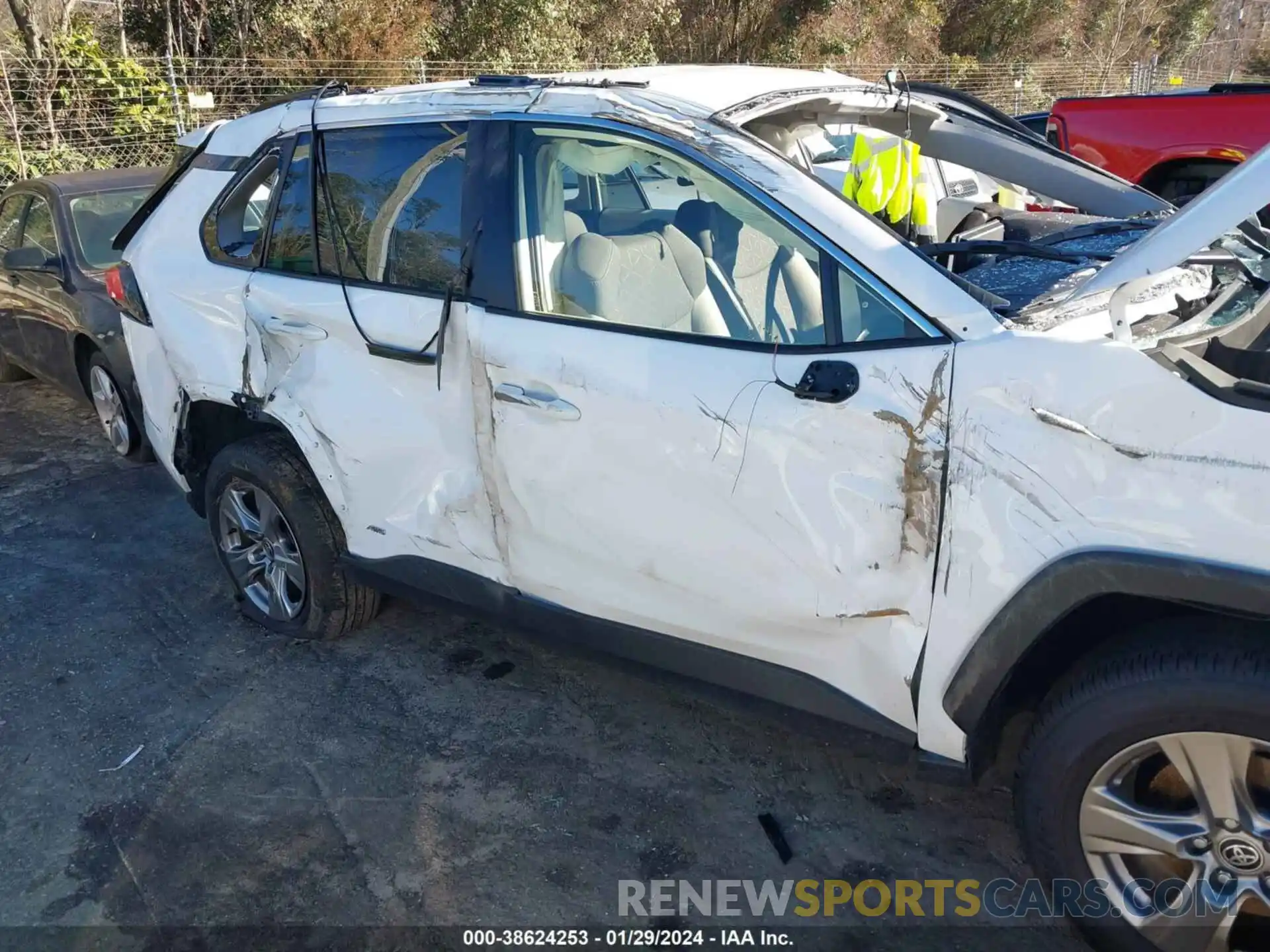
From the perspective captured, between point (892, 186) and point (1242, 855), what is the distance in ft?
6.77

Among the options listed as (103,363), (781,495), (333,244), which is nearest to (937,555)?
(781,495)

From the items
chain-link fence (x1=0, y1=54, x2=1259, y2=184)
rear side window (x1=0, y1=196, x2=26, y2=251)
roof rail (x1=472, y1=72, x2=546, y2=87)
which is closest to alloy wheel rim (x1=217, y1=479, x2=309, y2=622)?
roof rail (x1=472, y1=72, x2=546, y2=87)

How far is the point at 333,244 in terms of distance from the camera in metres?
3.24

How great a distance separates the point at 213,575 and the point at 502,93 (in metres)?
2.56

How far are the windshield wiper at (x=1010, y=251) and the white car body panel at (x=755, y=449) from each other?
0.54 m

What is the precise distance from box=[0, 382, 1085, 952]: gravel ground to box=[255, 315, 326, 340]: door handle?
1171 millimetres

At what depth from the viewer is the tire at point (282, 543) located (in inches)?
138

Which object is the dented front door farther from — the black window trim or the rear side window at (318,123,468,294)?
the rear side window at (318,123,468,294)

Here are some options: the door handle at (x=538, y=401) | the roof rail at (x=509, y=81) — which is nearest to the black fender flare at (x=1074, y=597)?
the door handle at (x=538, y=401)

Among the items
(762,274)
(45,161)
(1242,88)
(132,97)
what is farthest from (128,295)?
(132,97)

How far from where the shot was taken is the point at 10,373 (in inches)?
281

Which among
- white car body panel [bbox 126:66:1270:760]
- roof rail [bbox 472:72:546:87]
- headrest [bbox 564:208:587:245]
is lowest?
white car body panel [bbox 126:66:1270:760]

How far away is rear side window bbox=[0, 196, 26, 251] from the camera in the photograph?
6285mm

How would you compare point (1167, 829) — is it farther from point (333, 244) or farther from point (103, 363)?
point (103, 363)
